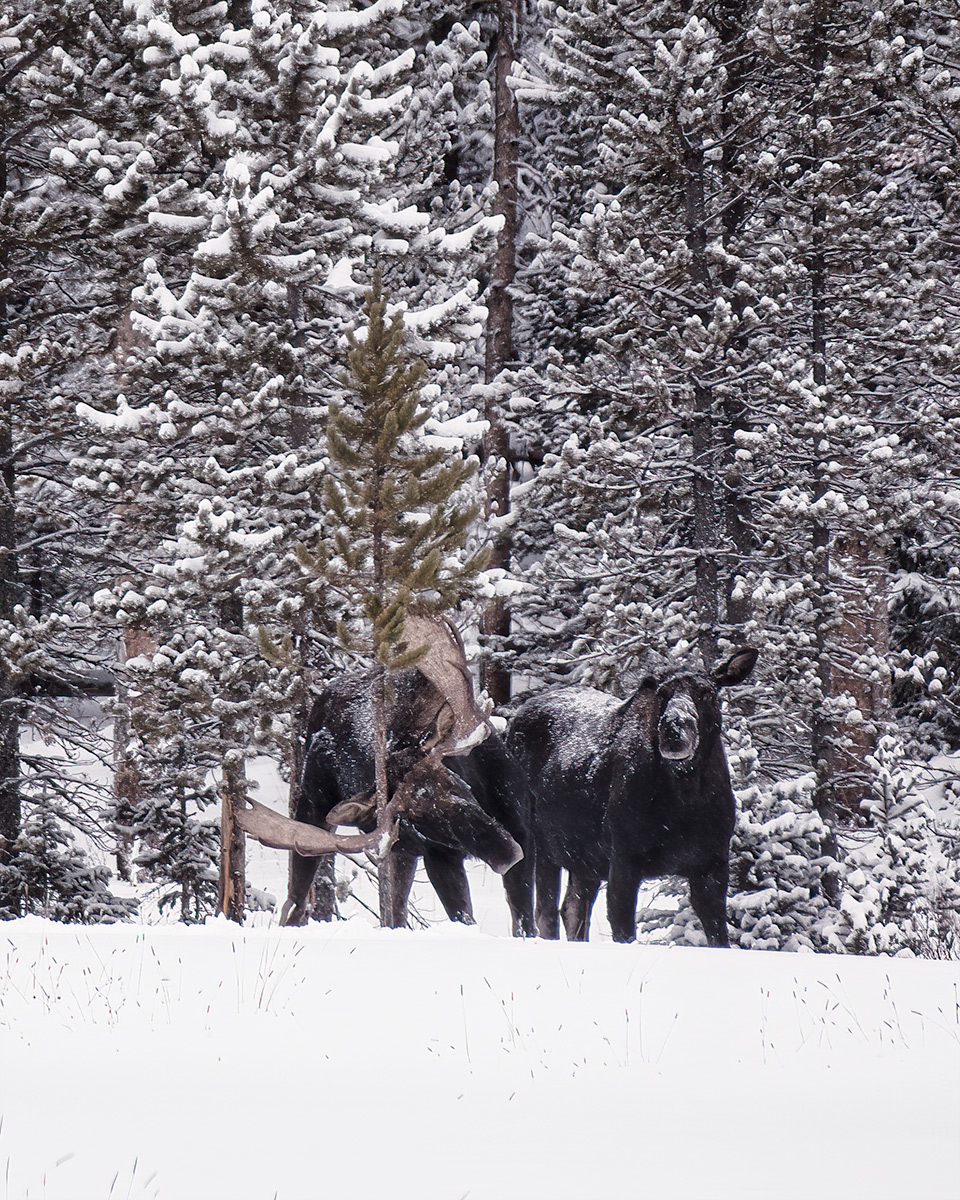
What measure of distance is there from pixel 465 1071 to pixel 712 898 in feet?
12.2

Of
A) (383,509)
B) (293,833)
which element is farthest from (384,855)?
(383,509)

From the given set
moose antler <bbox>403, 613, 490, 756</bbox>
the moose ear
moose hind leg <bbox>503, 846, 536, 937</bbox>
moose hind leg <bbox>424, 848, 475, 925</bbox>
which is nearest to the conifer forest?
moose antler <bbox>403, 613, 490, 756</bbox>

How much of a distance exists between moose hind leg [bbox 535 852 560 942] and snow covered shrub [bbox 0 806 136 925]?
5080 mm

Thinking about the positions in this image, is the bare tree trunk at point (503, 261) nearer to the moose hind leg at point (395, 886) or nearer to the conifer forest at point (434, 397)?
the conifer forest at point (434, 397)

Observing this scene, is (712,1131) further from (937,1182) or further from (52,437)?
(52,437)

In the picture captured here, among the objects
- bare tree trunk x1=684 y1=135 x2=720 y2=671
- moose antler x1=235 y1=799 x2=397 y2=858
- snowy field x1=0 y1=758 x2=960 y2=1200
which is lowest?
snowy field x1=0 y1=758 x2=960 y2=1200

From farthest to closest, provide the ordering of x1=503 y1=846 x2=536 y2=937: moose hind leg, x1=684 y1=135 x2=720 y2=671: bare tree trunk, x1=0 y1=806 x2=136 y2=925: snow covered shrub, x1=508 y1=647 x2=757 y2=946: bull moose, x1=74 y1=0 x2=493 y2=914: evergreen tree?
x1=684 y1=135 x2=720 y2=671: bare tree trunk, x1=0 y1=806 x2=136 y2=925: snow covered shrub, x1=74 y1=0 x2=493 y2=914: evergreen tree, x1=503 y1=846 x2=536 y2=937: moose hind leg, x1=508 y1=647 x2=757 y2=946: bull moose

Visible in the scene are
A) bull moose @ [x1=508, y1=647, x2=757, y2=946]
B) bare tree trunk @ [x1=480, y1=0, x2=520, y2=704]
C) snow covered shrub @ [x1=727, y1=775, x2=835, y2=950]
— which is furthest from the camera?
bare tree trunk @ [x1=480, y1=0, x2=520, y2=704]

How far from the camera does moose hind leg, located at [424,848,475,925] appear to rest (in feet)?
31.3

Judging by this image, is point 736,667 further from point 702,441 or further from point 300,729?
point 702,441

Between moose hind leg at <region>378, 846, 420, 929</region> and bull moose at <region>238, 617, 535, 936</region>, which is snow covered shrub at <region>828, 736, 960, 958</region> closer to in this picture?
bull moose at <region>238, 617, 535, 936</region>

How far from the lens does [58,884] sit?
13211 mm

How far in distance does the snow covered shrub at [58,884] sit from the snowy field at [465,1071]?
520 centimetres

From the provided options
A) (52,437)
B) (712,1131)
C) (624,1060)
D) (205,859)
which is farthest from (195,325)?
(712,1131)
